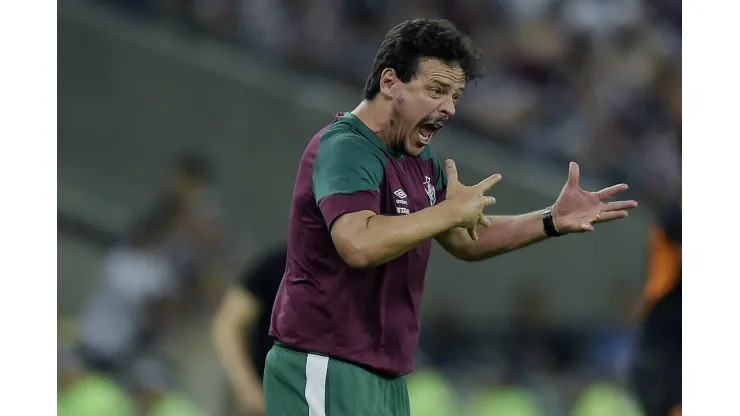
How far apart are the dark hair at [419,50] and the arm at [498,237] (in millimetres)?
480

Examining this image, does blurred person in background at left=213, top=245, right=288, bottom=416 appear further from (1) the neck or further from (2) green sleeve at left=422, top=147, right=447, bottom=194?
(1) the neck

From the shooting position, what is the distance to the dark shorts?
2.46 m

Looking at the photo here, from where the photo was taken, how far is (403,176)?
258cm

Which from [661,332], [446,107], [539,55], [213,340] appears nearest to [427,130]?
[446,107]

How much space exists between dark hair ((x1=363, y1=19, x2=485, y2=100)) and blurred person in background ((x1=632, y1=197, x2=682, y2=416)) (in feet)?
6.59

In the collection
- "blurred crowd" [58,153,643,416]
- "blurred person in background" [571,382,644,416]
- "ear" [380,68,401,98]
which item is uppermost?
"ear" [380,68,401,98]

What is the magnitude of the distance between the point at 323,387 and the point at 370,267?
37 cm

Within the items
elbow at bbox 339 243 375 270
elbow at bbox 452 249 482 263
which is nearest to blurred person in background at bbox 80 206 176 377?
elbow at bbox 452 249 482 263

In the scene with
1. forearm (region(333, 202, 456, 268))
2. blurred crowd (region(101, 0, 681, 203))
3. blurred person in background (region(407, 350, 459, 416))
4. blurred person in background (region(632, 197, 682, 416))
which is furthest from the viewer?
blurred crowd (region(101, 0, 681, 203))

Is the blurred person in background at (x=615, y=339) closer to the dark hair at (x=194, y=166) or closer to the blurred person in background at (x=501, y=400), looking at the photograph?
the blurred person in background at (x=501, y=400)

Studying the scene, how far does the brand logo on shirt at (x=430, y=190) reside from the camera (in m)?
2.66

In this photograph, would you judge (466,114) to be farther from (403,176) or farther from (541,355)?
(403,176)

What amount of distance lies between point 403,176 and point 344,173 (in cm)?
27

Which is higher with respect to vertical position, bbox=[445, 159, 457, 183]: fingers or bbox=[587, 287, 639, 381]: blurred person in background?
bbox=[445, 159, 457, 183]: fingers
